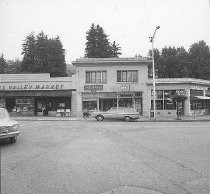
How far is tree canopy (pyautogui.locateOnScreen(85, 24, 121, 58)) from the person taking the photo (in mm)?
62166

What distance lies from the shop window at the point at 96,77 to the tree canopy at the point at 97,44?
98.8 ft

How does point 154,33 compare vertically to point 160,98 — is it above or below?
above

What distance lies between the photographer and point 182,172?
6.41 m

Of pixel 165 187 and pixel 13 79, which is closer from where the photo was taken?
pixel 165 187

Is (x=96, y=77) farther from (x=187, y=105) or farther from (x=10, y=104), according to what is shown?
(x=187, y=105)

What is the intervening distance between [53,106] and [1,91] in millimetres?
6611

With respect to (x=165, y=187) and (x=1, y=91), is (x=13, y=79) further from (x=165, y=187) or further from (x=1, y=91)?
(x=165, y=187)

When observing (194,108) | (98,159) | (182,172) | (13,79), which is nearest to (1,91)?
(13,79)

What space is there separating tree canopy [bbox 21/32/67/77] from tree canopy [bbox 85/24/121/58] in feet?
23.5

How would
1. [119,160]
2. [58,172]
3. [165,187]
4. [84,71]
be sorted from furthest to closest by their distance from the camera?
[84,71]
[119,160]
[58,172]
[165,187]

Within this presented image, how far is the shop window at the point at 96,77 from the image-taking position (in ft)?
105

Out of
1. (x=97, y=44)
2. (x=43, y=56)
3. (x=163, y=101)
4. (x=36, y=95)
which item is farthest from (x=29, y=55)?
(x=163, y=101)

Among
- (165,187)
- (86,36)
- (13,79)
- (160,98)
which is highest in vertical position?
(86,36)

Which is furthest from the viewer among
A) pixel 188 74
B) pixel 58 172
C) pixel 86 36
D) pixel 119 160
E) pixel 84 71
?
pixel 86 36
